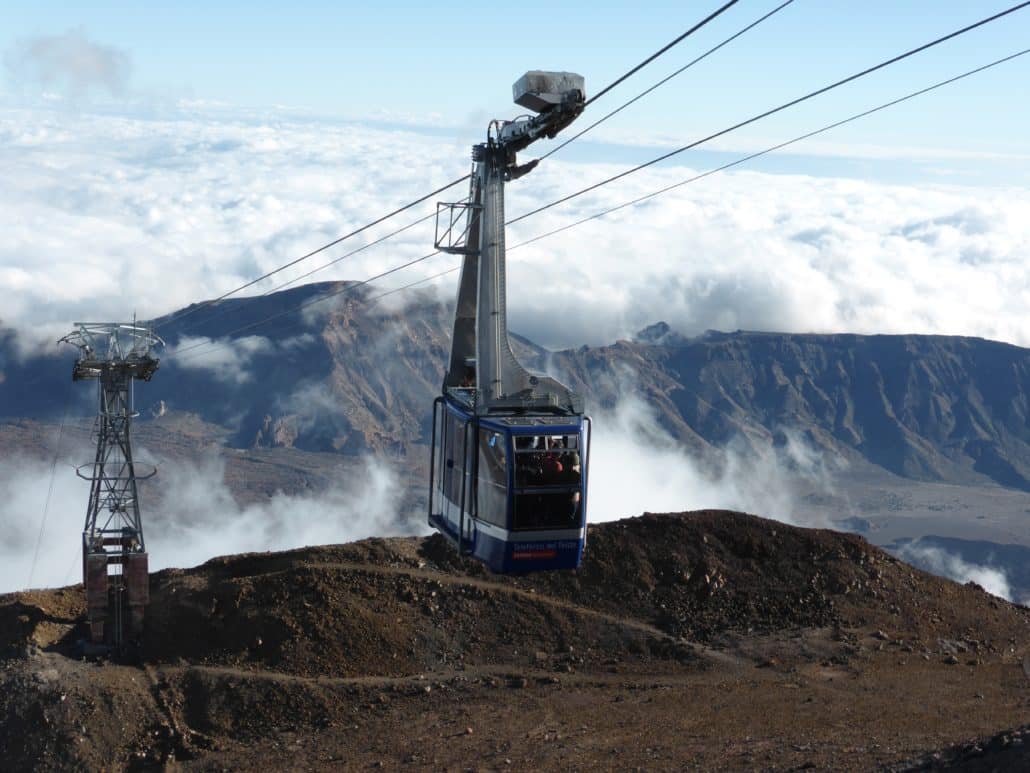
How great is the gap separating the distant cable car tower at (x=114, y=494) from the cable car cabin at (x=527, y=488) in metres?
19.7

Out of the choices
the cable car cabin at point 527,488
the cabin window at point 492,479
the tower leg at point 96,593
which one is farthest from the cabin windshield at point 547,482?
the tower leg at point 96,593

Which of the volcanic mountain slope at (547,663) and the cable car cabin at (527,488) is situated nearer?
the cable car cabin at (527,488)

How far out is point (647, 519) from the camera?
57.8m

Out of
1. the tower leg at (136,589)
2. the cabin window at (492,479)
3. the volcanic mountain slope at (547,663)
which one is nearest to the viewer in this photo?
the cabin window at (492,479)

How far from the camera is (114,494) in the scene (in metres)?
49.2

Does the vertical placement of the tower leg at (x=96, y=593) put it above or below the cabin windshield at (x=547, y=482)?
below

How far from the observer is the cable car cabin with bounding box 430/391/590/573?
31.9 m

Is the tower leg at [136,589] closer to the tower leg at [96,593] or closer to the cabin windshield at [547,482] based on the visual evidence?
the tower leg at [96,593]

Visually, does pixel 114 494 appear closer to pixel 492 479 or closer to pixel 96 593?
pixel 96 593

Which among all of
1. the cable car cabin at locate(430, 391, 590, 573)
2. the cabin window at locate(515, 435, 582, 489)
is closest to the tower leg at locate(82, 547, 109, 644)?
the cable car cabin at locate(430, 391, 590, 573)

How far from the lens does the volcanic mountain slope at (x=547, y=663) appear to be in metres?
39.6

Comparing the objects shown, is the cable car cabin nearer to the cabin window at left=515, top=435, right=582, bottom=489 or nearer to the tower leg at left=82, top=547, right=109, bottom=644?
the cabin window at left=515, top=435, right=582, bottom=489

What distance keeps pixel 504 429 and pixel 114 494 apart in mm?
24212

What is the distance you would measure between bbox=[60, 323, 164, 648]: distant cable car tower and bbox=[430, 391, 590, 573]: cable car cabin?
776 inches
